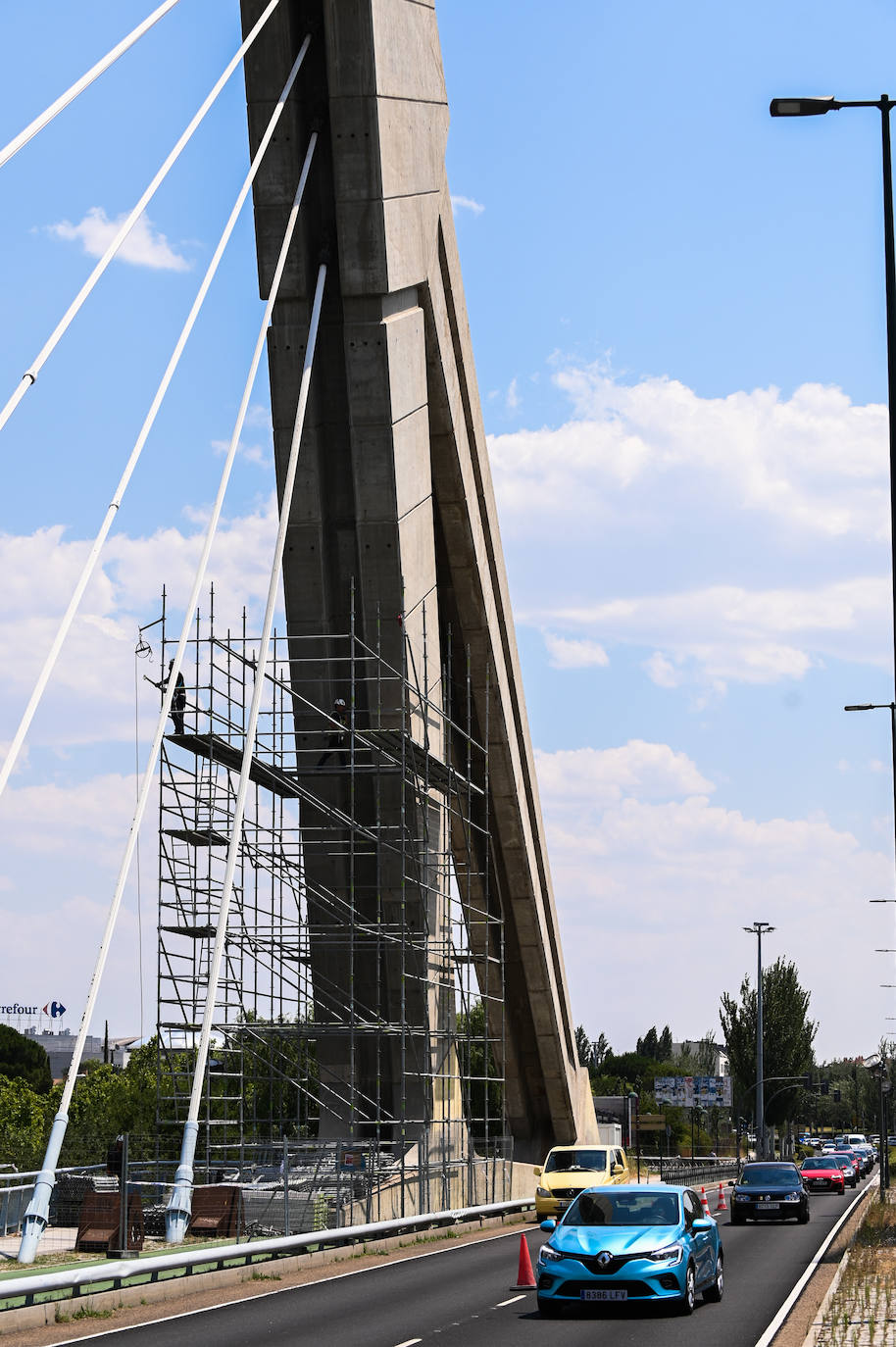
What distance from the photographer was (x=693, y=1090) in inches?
4109

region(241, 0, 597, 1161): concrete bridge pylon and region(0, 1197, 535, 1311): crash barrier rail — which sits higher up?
region(241, 0, 597, 1161): concrete bridge pylon

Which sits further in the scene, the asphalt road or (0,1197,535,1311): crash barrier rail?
(0,1197,535,1311): crash barrier rail

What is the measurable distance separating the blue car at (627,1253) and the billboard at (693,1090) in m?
91.1

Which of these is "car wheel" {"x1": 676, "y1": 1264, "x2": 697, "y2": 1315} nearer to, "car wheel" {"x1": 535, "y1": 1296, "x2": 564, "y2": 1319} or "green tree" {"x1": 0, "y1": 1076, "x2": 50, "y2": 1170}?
"car wheel" {"x1": 535, "y1": 1296, "x2": 564, "y2": 1319}

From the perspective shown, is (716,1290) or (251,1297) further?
(251,1297)

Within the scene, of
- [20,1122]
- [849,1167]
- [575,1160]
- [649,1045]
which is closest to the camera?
[575,1160]

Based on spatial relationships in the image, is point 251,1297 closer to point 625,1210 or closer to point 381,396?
point 625,1210

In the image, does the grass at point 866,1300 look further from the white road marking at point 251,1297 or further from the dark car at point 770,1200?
the dark car at point 770,1200

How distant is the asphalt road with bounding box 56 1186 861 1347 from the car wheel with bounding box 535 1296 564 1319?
124mm

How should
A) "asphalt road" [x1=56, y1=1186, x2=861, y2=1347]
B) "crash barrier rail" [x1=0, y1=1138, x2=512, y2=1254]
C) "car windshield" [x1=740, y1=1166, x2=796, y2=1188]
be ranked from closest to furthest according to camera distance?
"asphalt road" [x1=56, y1=1186, x2=861, y2=1347] < "crash barrier rail" [x1=0, y1=1138, x2=512, y2=1254] < "car windshield" [x1=740, y1=1166, x2=796, y2=1188]

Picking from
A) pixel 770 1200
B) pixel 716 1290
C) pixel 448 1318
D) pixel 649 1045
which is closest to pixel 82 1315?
pixel 448 1318

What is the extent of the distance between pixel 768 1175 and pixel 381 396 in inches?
623

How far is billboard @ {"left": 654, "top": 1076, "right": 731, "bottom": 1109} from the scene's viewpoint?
4227 inches

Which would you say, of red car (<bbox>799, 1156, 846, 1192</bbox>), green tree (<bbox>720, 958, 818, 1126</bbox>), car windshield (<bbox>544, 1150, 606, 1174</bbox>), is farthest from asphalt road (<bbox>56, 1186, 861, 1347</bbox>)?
green tree (<bbox>720, 958, 818, 1126</bbox>)
